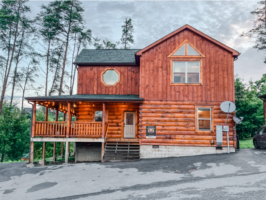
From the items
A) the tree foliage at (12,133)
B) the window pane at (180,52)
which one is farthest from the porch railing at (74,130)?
the tree foliage at (12,133)

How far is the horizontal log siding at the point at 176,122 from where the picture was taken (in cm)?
1253

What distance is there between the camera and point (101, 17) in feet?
94.1

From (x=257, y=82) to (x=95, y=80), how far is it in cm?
4299

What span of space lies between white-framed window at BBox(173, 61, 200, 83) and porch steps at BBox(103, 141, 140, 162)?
4841 mm

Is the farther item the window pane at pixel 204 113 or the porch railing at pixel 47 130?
the window pane at pixel 204 113

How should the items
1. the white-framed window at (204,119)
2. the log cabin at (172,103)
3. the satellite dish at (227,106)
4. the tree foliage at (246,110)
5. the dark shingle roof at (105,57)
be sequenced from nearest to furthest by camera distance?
1. the satellite dish at (227,106)
2. the log cabin at (172,103)
3. the white-framed window at (204,119)
4. the dark shingle roof at (105,57)
5. the tree foliage at (246,110)

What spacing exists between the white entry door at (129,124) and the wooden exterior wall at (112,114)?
217 millimetres

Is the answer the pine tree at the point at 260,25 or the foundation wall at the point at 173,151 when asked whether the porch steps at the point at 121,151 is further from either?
the pine tree at the point at 260,25

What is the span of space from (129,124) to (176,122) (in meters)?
3.48

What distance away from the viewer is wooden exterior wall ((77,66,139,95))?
49.8 feet

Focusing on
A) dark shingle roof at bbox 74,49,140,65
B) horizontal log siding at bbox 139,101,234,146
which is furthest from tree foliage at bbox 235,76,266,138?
dark shingle roof at bbox 74,49,140,65

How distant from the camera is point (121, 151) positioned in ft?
42.2

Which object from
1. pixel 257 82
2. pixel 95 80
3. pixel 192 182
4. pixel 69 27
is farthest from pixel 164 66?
pixel 257 82

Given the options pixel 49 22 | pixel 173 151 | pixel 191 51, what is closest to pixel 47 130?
pixel 173 151
